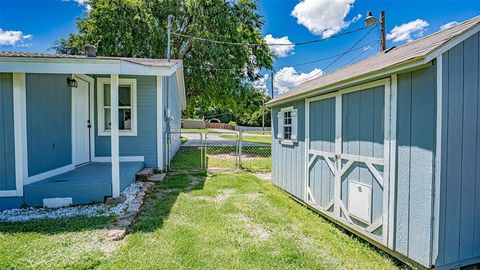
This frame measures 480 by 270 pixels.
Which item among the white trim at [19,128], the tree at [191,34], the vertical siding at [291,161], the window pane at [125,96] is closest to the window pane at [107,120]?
the window pane at [125,96]

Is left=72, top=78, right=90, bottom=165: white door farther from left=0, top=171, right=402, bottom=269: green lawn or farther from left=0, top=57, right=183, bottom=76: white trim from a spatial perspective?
left=0, top=171, right=402, bottom=269: green lawn

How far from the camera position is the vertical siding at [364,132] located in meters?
2.83

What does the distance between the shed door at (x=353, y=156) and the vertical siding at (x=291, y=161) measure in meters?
0.36

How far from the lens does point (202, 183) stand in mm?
6156

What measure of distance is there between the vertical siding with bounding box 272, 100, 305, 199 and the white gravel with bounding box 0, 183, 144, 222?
2.99 metres

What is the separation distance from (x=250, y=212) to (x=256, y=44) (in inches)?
506

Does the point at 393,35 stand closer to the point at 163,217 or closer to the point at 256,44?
the point at 256,44

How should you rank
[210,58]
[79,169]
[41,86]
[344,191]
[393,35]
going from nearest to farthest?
[344,191], [41,86], [79,169], [393,35], [210,58]

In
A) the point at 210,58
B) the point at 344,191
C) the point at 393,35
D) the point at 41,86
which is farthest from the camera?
the point at 210,58

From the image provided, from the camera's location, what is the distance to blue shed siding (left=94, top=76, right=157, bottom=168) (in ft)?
22.4

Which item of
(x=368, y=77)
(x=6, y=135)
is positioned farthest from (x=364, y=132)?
(x=6, y=135)

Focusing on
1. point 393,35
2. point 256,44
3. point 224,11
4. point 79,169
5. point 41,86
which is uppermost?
point 224,11

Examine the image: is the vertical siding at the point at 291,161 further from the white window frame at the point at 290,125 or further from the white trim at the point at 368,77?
the white trim at the point at 368,77

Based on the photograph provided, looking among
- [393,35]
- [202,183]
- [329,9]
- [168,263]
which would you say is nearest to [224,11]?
[329,9]
